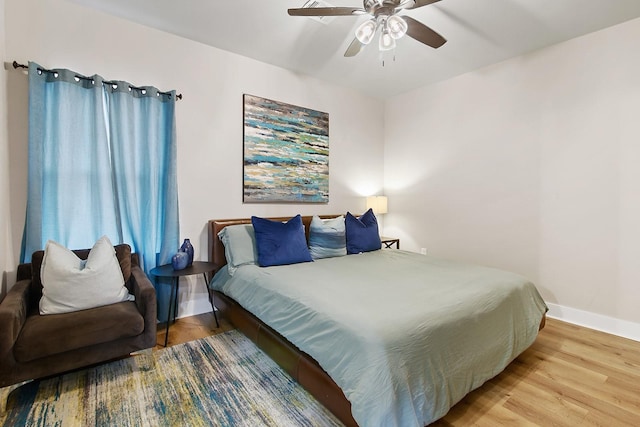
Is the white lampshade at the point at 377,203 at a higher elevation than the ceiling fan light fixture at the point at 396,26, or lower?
lower

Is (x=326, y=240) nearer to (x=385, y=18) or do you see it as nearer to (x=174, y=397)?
(x=174, y=397)

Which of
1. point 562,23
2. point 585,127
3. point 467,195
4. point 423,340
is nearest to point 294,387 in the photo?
point 423,340

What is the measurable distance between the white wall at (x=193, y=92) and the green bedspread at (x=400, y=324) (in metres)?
1.00

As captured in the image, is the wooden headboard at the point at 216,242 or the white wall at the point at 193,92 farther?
the wooden headboard at the point at 216,242

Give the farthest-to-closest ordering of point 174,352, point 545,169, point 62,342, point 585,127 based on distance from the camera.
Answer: point 545,169, point 585,127, point 174,352, point 62,342

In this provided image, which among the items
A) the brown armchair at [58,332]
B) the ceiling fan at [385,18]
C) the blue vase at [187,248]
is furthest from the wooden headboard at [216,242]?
the ceiling fan at [385,18]

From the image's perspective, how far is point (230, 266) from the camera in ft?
8.95

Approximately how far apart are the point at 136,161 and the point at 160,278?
1072mm

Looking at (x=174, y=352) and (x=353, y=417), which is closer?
(x=353, y=417)

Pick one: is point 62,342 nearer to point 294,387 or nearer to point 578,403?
point 294,387

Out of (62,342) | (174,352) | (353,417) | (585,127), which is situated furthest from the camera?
(585,127)

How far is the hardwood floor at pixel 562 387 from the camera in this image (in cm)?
162

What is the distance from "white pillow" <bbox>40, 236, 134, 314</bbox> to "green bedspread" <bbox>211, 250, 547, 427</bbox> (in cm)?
91

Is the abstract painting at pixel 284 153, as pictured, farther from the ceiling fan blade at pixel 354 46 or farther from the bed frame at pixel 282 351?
the ceiling fan blade at pixel 354 46
